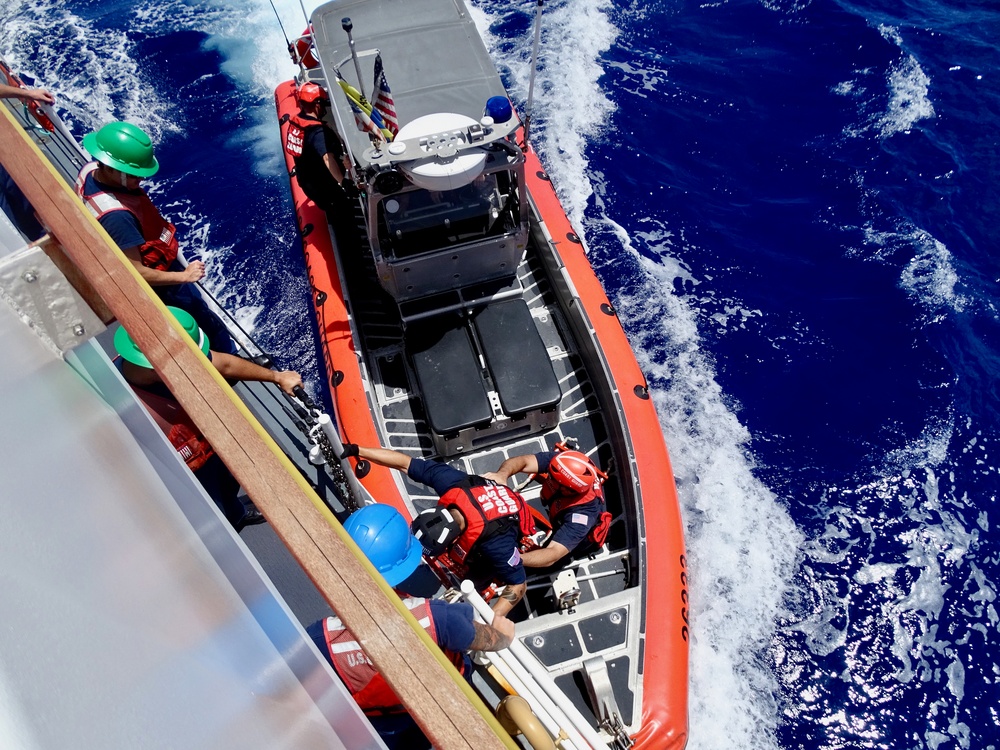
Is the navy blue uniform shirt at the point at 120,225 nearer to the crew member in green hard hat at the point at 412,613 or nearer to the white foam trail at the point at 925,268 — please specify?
the crew member in green hard hat at the point at 412,613

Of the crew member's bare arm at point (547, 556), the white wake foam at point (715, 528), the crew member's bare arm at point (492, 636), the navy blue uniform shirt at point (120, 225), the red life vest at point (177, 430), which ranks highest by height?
the navy blue uniform shirt at point (120, 225)

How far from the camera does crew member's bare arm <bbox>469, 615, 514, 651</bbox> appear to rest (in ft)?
9.85

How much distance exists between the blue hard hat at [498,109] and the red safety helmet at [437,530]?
2.73 meters

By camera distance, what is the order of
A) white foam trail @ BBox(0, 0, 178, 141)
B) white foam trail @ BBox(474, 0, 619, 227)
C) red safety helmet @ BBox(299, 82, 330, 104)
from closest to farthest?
1. red safety helmet @ BBox(299, 82, 330, 104)
2. white foam trail @ BBox(474, 0, 619, 227)
3. white foam trail @ BBox(0, 0, 178, 141)

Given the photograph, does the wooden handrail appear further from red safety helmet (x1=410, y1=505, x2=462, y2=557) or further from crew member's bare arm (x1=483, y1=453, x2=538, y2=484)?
crew member's bare arm (x1=483, y1=453, x2=538, y2=484)

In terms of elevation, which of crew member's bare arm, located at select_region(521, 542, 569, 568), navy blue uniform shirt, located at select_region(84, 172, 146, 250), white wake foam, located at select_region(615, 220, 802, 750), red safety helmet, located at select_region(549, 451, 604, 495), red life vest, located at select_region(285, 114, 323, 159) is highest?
navy blue uniform shirt, located at select_region(84, 172, 146, 250)

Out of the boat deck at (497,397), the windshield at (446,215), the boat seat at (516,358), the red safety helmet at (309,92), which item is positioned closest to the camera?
the boat deck at (497,397)

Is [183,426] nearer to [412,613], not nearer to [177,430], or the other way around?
[177,430]

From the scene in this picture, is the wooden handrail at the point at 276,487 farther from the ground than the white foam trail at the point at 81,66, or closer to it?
farther from the ground

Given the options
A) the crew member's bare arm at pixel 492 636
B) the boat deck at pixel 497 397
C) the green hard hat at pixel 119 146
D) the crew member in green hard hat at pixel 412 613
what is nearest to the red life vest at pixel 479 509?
the crew member in green hard hat at pixel 412 613

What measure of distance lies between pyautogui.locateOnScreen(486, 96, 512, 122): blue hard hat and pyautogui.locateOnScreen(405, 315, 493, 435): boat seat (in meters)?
1.64

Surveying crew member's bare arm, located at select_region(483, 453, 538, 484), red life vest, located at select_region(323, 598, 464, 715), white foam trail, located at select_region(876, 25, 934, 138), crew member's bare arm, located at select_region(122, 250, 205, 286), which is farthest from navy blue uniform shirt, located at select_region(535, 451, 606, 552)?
white foam trail, located at select_region(876, 25, 934, 138)

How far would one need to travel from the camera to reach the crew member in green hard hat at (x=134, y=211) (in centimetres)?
434

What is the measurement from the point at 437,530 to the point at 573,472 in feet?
3.31
